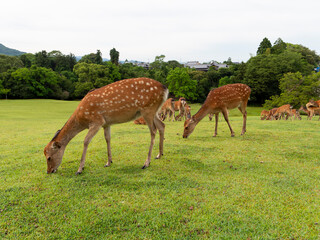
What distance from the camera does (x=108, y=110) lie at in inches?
183

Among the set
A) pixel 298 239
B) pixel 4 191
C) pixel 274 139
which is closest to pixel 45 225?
pixel 4 191

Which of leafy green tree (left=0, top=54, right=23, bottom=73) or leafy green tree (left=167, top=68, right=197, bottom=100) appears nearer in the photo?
leafy green tree (left=167, top=68, right=197, bottom=100)

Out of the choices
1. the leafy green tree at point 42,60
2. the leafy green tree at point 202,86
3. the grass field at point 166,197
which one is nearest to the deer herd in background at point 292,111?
the grass field at point 166,197

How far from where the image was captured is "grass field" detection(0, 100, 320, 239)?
2.58 metres

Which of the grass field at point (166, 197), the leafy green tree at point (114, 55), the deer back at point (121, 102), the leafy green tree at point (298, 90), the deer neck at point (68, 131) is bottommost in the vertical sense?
the grass field at point (166, 197)

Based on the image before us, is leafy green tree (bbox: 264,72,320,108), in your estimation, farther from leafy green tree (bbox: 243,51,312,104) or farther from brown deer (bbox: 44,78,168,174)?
brown deer (bbox: 44,78,168,174)

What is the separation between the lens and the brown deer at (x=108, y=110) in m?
4.54

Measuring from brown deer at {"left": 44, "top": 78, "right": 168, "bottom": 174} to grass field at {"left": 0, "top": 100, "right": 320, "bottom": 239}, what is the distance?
0.48m

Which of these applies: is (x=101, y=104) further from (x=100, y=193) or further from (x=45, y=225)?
(x=45, y=225)

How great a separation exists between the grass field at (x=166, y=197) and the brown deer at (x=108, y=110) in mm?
483

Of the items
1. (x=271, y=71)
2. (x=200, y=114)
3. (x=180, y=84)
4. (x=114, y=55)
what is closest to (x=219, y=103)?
(x=200, y=114)

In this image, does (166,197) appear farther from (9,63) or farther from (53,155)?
(9,63)

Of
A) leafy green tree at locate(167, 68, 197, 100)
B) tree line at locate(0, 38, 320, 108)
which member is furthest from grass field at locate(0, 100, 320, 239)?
leafy green tree at locate(167, 68, 197, 100)

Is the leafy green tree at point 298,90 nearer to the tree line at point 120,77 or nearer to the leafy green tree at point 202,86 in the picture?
the tree line at point 120,77
